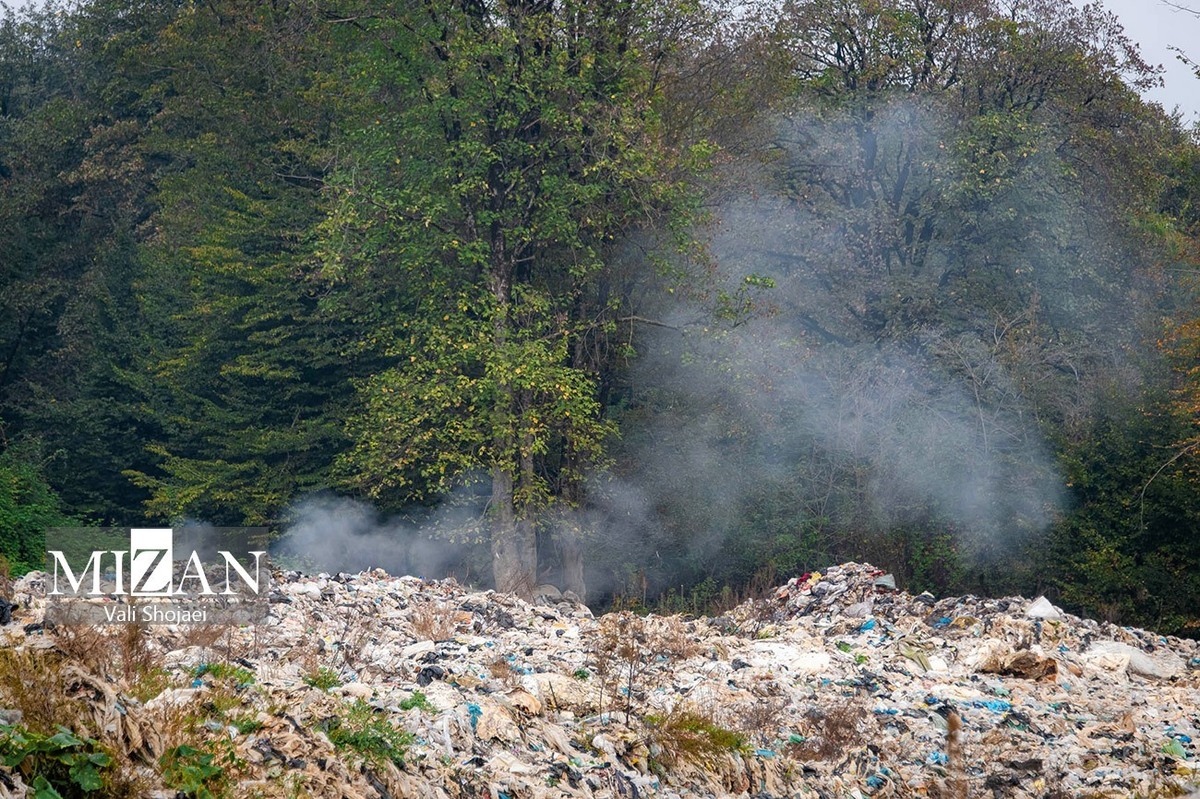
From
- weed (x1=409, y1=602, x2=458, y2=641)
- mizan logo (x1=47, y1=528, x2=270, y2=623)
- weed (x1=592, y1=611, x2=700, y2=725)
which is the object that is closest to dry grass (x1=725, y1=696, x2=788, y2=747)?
weed (x1=592, y1=611, x2=700, y2=725)

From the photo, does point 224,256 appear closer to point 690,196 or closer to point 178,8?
point 690,196

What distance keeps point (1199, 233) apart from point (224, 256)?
17.3 metres

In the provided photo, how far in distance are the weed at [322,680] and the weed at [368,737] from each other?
2.29 feet

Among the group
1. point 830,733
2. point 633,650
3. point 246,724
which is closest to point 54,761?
point 246,724

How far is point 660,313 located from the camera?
20.9 m

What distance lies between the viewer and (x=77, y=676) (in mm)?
5477

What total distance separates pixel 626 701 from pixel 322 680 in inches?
84.2

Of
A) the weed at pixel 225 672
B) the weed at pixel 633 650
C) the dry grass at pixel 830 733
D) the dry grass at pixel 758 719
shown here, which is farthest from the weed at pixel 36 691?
the dry grass at pixel 830 733

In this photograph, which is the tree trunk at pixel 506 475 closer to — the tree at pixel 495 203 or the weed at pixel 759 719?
the tree at pixel 495 203

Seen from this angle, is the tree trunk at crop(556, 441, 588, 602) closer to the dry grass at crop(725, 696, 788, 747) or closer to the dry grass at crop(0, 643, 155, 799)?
the dry grass at crop(725, 696, 788, 747)

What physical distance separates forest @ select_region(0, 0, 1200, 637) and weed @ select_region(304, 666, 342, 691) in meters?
9.26

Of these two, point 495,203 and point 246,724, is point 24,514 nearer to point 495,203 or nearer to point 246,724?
point 495,203

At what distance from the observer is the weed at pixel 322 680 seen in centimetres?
724

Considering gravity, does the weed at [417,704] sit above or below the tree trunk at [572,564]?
above
